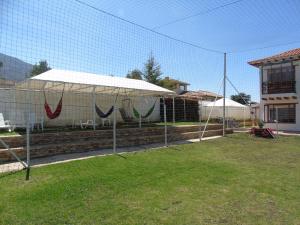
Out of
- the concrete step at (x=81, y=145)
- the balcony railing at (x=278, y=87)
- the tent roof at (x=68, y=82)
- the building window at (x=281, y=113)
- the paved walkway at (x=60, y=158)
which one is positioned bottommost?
the paved walkway at (x=60, y=158)

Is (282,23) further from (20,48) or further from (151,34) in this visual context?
(20,48)

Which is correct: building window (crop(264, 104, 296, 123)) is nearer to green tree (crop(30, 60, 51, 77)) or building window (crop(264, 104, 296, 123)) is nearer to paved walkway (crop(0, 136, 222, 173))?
paved walkway (crop(0, 136, 222, 173))

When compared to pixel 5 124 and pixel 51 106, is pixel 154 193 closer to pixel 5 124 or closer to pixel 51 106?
pixel 5 124

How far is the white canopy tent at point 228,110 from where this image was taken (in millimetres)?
25228

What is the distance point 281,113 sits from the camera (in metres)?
22.6

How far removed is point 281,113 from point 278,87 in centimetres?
202

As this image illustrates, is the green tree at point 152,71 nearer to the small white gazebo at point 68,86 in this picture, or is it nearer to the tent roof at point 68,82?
the small white gazebo at point 68,86

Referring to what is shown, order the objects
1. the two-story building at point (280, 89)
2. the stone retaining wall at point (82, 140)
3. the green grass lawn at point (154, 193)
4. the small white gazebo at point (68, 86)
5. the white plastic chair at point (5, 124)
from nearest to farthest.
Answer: the green grass lawn at point (154, 193), the stone retaining wall at point (82, 140), the white plastic chair at point (5, 124), the small white gazebo at point (68, 86), the two-story building at point (280, 89)

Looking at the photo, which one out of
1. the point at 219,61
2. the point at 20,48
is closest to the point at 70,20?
the point at 20,48

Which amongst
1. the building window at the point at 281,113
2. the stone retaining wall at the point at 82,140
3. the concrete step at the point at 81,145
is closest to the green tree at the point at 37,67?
the stone retaining wall at the point at 82,140

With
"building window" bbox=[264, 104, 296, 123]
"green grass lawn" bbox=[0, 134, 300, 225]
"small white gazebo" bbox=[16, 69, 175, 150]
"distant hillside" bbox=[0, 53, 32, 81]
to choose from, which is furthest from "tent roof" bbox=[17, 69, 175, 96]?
"building window" bbox=[264, 104, 296, 123]

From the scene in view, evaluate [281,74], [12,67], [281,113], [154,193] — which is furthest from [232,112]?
[154,193]

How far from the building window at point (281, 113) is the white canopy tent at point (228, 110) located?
3370mm

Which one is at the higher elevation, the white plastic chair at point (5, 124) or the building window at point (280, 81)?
the building window at point (280, 81)
